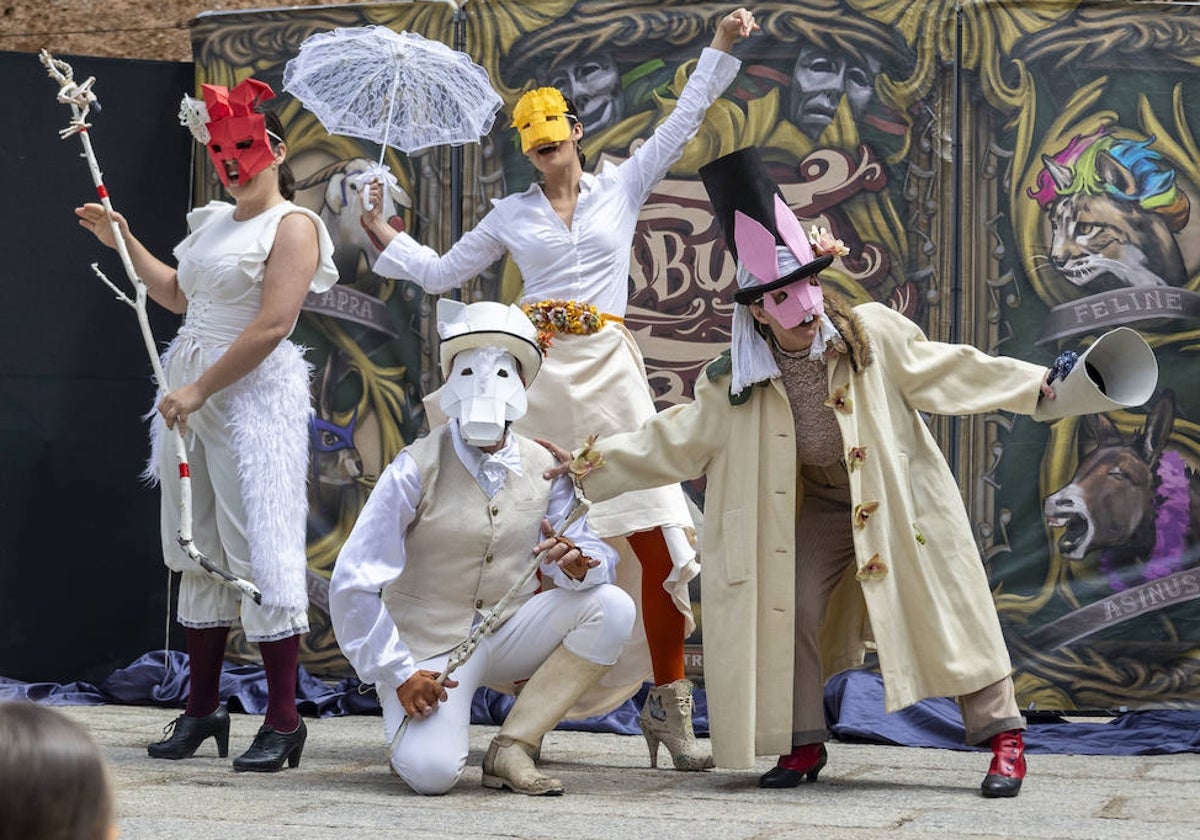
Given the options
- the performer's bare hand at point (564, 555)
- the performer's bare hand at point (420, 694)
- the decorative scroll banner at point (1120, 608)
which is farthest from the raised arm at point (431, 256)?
the decorative scroll banner at point (1120, 608)

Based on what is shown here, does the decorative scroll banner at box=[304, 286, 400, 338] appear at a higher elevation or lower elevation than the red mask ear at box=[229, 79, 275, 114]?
lower

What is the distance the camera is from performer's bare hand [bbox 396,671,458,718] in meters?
4.68

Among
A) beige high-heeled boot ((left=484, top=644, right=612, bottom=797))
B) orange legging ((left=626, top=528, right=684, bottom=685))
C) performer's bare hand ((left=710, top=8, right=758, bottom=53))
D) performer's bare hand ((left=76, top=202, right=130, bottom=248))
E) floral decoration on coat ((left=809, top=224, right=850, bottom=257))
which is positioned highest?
performer's bare hand ((left=710, top=8, right=758, bottom=53))

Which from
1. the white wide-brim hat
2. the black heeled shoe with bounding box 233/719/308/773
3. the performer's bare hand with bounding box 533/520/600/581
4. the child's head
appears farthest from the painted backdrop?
the child's head

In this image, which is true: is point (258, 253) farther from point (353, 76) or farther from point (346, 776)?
point (346, 776)

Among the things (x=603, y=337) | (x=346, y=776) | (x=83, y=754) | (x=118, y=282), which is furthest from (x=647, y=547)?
(x=83, y=754)

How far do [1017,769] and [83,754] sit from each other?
11.7 ft

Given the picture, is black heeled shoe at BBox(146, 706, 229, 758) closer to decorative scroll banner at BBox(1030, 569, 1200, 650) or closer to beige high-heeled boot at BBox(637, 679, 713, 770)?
beige high-heeled boot at BBox(637, 679, 713, 770)

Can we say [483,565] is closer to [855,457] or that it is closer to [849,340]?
[855,457]

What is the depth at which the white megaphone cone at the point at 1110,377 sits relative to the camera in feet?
14.9

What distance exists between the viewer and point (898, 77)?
6.46 m

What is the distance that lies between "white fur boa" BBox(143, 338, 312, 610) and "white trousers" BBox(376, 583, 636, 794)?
0.47 meters

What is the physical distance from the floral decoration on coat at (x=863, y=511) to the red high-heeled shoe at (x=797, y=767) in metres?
0.67

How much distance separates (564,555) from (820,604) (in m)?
0.72
